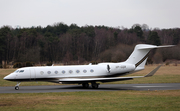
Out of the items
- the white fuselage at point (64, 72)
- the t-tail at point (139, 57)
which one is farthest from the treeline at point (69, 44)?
the white fuselage at point (64, 72)

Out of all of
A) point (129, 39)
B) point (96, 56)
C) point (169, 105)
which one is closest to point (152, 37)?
point (129, 39)

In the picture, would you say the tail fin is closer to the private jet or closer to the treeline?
the private jet

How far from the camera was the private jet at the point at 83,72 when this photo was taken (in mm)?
22156

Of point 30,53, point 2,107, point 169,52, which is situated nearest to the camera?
point 2,107

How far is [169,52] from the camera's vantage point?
67.4 m

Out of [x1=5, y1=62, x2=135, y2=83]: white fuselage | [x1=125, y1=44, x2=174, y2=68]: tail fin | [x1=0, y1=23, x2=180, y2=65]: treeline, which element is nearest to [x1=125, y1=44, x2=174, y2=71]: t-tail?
[x1=125, y1=44, x2=174, y2=68]: tail fin

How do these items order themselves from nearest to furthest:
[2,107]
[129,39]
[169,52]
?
[2,107], [169,52], [129,39]

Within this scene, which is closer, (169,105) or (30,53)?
(169,105)

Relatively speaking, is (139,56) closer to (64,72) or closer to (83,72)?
(83,72)

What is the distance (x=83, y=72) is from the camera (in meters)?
23.4

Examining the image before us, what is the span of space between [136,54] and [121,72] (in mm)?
2526

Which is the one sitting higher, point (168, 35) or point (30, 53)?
point (168, 35)

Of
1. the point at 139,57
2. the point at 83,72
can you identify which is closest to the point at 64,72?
the point at 83,72

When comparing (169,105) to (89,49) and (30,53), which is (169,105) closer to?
(30,53)
